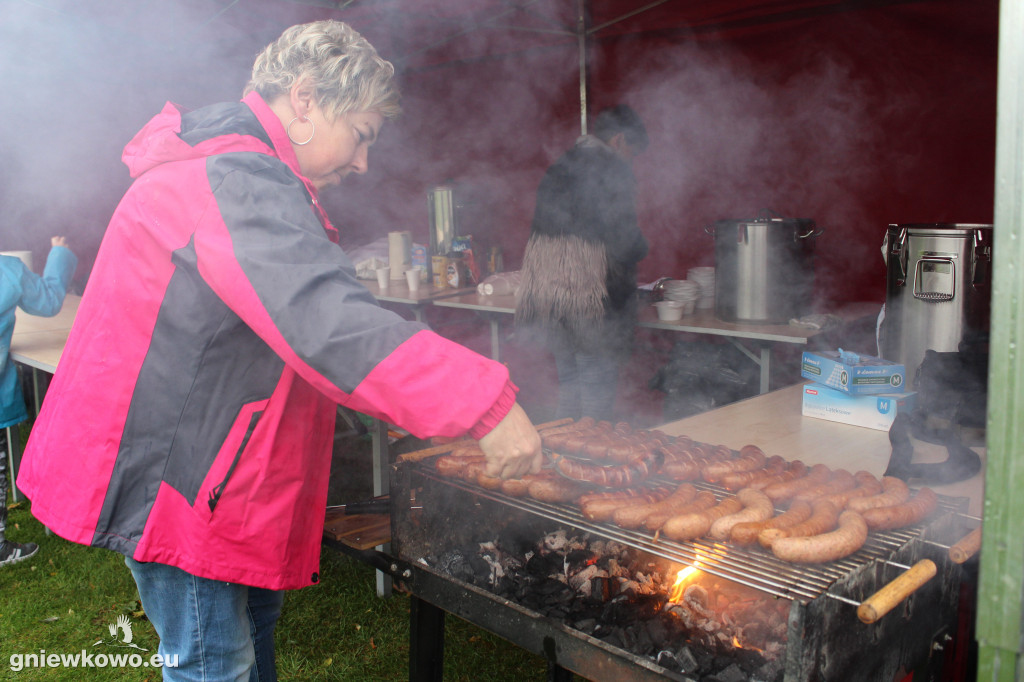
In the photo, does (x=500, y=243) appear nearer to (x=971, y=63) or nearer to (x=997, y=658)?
(x=971, y=63)

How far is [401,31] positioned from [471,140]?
1.48 meters

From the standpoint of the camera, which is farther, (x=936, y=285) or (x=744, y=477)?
(x=936, y=285)

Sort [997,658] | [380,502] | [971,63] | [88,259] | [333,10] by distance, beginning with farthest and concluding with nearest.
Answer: [88,259]
[333,10]
[971,63]
[380,502]
[997,658]

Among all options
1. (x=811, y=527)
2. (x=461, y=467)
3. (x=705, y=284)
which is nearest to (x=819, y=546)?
(x=811, y=527)

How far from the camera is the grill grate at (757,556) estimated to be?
52.3 inches

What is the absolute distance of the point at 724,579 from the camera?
142cm

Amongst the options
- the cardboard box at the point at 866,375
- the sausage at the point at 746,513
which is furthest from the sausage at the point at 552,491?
the cardboard box at the point at 866,375

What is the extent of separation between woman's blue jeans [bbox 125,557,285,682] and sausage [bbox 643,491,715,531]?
91 cm

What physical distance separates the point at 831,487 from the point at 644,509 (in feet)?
1.65

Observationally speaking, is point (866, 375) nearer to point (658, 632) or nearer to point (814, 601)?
point (658, 632)

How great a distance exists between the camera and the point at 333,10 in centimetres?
521

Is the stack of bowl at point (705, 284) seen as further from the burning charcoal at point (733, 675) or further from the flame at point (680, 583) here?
the burning charcoal at point (733, 675)

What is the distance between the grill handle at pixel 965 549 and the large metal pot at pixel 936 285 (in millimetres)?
1343

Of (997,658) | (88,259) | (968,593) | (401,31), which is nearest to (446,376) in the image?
(997,658)
